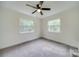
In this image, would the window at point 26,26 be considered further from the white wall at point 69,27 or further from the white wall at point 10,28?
the white wall at point 69,27

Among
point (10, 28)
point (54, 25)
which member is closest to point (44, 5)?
point (54, 25)

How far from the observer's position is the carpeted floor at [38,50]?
1.62m

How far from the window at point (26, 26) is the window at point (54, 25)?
37 centimetres

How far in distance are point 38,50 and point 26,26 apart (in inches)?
21.5

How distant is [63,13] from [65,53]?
0.78 m

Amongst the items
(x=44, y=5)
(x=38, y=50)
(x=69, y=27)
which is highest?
(x=44, y=5)

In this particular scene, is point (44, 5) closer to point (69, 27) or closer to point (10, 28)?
point (69, 27)

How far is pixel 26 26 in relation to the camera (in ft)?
5.59

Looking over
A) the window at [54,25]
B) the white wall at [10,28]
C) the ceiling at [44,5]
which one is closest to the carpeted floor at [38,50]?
the white wall at [10,28]

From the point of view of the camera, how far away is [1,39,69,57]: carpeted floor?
1.62 m

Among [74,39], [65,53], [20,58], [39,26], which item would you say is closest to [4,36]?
[20,58]

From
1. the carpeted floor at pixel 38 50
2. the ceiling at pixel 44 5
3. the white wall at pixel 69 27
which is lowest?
the carpeted floor at pixel 38 50

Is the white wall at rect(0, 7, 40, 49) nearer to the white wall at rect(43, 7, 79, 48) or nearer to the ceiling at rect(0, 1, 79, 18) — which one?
the ceiling at rect(0, 1, 79, 18)

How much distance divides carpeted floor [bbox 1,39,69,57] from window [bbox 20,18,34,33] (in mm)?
270
